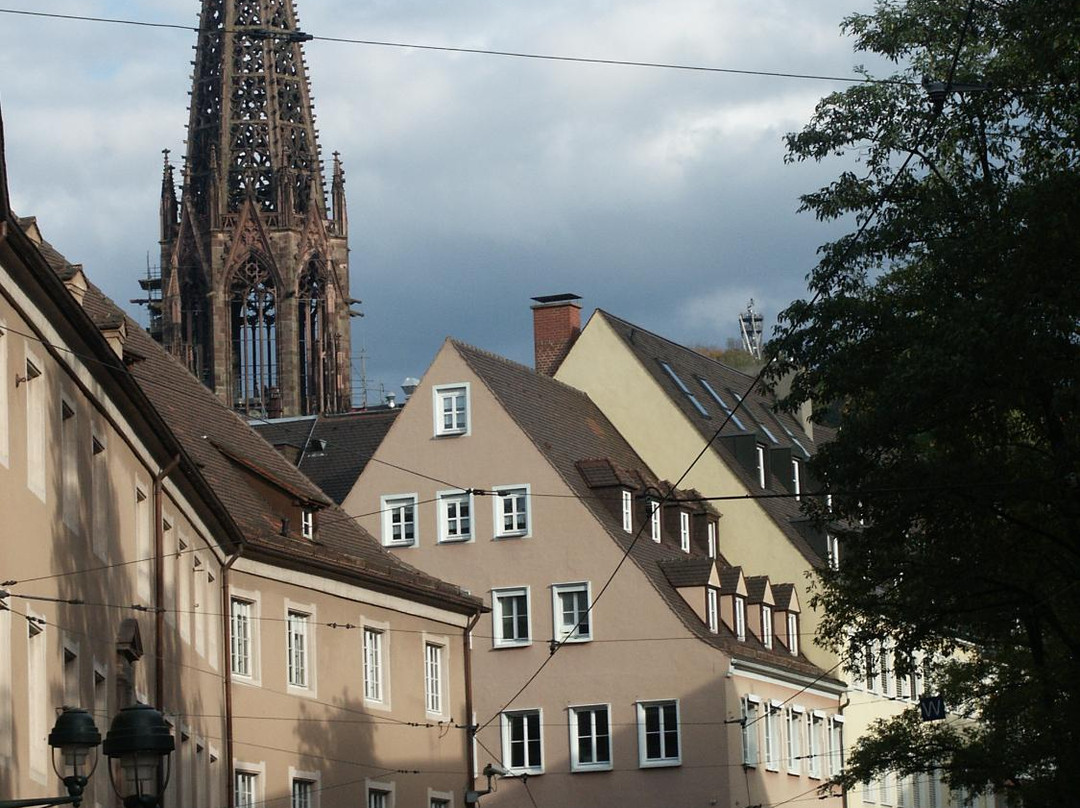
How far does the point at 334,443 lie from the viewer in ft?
Result: 201

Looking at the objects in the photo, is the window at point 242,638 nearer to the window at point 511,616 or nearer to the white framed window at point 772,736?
the window at point 511,616

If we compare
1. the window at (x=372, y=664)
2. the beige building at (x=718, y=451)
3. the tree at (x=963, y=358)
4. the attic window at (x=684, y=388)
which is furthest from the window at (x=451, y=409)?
the tree at (x=963, y=358)

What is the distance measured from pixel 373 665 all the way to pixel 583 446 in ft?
51.6

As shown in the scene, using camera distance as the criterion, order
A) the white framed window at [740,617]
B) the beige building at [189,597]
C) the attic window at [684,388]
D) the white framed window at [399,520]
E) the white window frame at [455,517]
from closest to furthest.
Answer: the beige building at [189,597] < the white window frame at [455,517] < the white framed window at [399,520] < the white framed window at [740,617] < the attic window at [684,388]

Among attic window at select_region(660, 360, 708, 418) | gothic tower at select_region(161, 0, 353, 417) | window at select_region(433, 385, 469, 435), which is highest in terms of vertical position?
gothic tower at select_region(161, 0, 353, 417)

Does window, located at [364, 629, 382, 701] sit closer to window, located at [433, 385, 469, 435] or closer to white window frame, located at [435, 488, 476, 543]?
white window frame, located at [435, 488, 476, 543]

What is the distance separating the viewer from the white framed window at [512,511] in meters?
53.0

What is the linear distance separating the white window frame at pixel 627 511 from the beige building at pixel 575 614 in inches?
2.6

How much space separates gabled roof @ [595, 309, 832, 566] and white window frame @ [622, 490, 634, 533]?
11.1 ft

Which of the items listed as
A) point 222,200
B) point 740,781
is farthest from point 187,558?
point 222,200

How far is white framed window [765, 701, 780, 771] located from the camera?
53750 millimetres

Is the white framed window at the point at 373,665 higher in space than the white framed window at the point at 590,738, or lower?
higher

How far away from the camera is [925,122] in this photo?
101 feet

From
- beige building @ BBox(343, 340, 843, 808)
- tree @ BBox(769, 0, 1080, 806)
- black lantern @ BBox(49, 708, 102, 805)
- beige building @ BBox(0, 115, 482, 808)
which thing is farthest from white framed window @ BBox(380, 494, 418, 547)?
black lantern @ BBox(49, 708, 102, 805)
